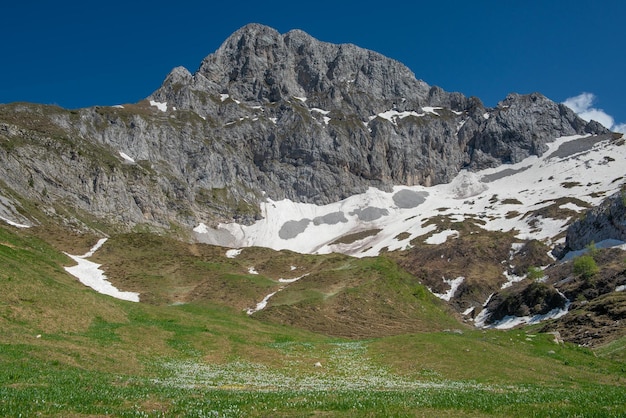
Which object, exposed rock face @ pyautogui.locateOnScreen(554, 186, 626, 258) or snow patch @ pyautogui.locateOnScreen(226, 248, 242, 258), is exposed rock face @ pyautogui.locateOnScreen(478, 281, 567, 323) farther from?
snow patch @ pyautogui.locateOnScreen(226, 248, 242, 258)

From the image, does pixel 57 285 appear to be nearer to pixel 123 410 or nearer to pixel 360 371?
pixel 360 371

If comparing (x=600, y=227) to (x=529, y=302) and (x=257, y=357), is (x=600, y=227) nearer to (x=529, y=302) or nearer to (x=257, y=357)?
(x=529, y=302)

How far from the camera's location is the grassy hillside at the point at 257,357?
1510 centimetres

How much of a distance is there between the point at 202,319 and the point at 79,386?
3799 cm

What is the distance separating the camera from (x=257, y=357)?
37.1 m

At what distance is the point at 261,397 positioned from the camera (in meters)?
16.6

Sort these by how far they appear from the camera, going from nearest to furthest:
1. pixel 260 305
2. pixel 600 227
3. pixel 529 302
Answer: pixel 260 305 < pixel 529 302 < pixel 600 227

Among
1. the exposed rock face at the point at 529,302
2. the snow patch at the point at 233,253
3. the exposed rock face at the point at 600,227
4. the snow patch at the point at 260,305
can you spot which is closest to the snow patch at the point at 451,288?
the exposed rock face at the point at 529,302

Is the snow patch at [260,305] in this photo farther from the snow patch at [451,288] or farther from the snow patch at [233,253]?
the snow patch at [451,288]

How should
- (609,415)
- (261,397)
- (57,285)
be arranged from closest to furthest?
(609,415) < (261,397) < (57,285)

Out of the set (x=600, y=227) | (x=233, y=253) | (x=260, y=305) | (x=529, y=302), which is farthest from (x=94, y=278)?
(x=600, y=227)

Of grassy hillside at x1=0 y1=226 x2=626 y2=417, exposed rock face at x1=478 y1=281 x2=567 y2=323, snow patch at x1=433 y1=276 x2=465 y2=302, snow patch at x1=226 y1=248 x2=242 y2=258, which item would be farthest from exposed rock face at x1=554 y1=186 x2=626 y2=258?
snow patch at x1=226 y1=248 x2=242 y2=258

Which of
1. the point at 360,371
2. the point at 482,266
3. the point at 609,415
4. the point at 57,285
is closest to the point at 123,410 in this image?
the point at 609,415

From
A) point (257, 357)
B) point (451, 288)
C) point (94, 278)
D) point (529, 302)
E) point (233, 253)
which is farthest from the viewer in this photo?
point (451, 288)
